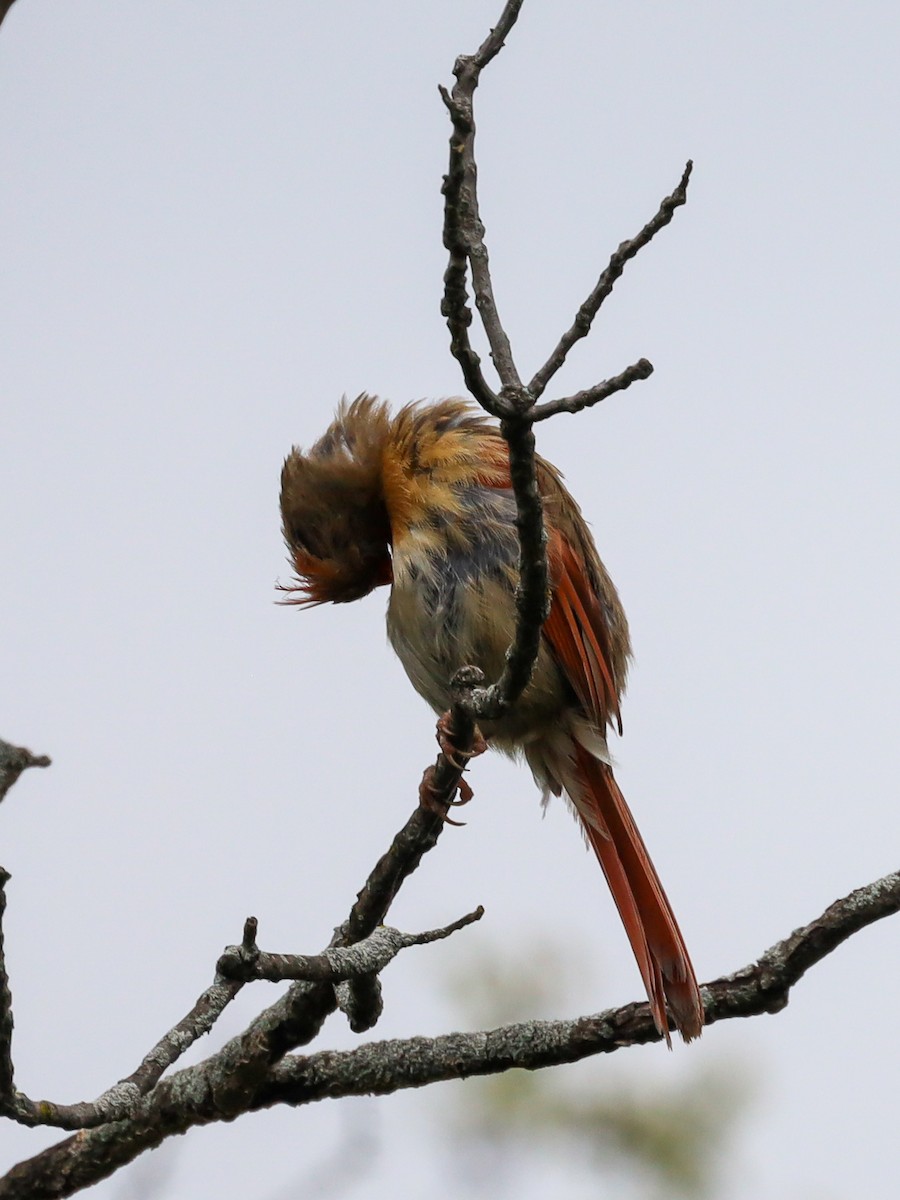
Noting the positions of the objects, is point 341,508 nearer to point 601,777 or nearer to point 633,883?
point 601,777

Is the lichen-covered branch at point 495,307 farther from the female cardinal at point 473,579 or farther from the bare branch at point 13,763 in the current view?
the female cardinal at point 473,579

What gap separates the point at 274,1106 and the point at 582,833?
Result: 158 centimetres

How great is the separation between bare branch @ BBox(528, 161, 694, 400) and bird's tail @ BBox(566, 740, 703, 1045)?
1687 millimetres

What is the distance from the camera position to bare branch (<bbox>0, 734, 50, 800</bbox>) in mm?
2221

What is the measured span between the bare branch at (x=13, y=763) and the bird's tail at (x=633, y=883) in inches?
68.7

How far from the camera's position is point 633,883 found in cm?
426

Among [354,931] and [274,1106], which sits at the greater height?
[354,931]

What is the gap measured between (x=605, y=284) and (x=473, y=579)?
1.90m

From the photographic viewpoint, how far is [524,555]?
2.69 metres

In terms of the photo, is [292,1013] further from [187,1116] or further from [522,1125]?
[522,1125]

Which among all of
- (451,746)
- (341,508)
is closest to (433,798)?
(451,746)

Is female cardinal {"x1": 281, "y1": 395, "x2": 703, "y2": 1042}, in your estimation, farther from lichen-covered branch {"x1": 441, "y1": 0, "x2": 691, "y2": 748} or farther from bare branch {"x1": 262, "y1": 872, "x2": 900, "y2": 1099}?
lichen-covered branch {"x1": 441, "y1": 0, "x2": 691, "y2": 748}

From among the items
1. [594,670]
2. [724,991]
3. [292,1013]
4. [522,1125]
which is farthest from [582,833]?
[292,1013]

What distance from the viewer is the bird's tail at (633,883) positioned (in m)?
3.59
